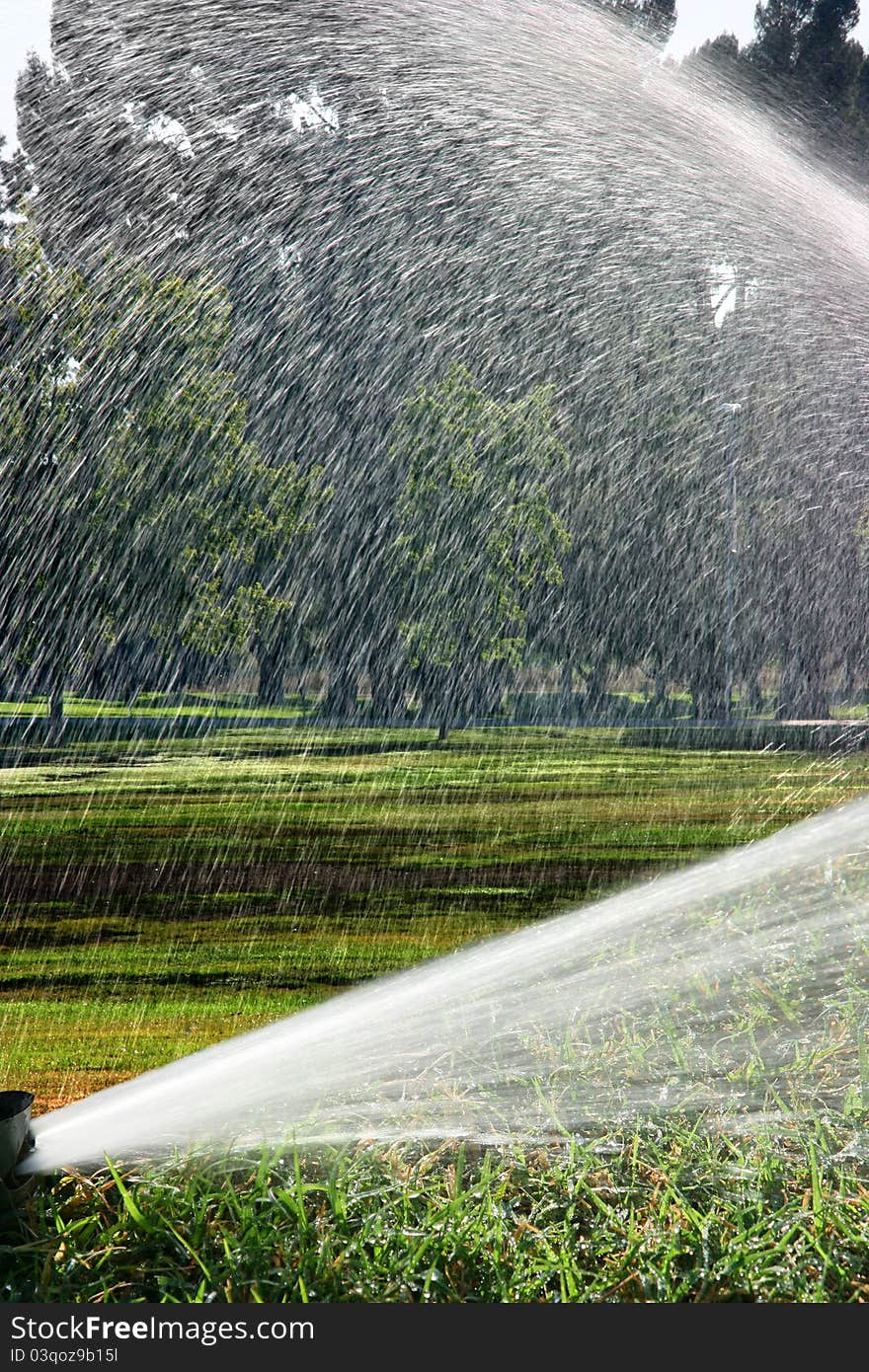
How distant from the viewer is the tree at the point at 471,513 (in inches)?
634

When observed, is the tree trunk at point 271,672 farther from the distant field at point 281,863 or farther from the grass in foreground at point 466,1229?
the grass in foreground at point 466,1229

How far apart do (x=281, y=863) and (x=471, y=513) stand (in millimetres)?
8676

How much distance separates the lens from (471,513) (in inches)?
653

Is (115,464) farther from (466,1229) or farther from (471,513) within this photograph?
(466,1229)

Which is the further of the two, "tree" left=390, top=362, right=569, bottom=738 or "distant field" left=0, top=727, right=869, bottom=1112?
"tree" left=390, top=362, right=569, bottom=738

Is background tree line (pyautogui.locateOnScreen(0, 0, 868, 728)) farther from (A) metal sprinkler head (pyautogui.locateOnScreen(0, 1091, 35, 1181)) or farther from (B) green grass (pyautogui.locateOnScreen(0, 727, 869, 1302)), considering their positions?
(A) metal sprinkler head (pyautogui.locateOnScreen(0, 1091, 35, 1181))

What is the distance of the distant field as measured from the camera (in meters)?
5.11

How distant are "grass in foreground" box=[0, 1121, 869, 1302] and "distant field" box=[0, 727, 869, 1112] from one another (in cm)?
136

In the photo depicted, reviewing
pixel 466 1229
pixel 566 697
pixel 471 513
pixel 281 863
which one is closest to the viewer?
pixel 466 1229

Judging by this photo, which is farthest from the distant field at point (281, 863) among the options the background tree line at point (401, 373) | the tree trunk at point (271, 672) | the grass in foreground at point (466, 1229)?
the tree trunk at point (271, 672)

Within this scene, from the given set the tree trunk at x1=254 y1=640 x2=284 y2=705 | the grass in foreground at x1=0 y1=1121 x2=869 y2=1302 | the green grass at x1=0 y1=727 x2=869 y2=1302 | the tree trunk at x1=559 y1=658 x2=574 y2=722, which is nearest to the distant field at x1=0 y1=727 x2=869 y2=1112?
the green grass at x1=0 y1=727 x2=869 y2=1302

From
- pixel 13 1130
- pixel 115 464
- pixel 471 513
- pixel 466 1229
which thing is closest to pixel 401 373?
pixel 471 513

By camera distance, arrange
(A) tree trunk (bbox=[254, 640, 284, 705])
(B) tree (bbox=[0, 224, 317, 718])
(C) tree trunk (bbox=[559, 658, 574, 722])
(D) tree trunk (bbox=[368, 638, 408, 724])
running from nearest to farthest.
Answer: (B) tree (bbox=[0, 224, 317, 718]) < (D) tree trunk (bbox=[368, 638, 408, 724]) < (A) tree trunk (bbox=[254, 640, 284, 705]) < (C) tree trunk (bbox=[559, 658, 574, 722])

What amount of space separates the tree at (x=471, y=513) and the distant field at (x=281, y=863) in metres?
2.02
